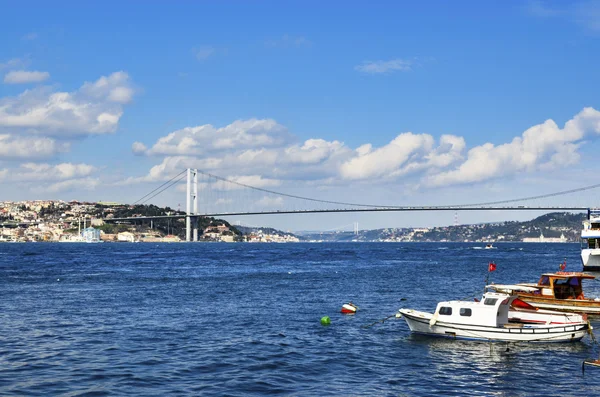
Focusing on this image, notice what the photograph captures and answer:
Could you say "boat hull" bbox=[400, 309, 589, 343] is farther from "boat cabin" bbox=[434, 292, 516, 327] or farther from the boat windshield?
the boat windshield

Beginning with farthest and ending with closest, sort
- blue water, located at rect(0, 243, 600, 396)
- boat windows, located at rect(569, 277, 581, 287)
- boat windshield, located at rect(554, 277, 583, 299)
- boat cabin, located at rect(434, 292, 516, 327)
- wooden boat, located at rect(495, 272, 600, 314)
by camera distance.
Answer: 1. boat windows, located at rect(569, 277, 581, 287)
2. boat windshield, located at rect(554, 277, 583, 299)
3. wooden boat, located at rect(495, 272, 600, 314)
4. boat cabin, located at rect(434, 292, 516, 327)
5. blue water, located at rect(0, 243, 600, 396)

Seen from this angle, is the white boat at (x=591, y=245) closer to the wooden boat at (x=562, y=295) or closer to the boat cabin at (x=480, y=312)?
the wooden boat at (x=562, y=295)

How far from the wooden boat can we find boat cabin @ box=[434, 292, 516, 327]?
999 centimetres

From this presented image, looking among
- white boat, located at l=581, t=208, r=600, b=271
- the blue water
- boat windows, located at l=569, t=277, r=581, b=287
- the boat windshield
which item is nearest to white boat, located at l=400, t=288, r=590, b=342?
the blue water

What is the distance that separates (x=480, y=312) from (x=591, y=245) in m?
58.8

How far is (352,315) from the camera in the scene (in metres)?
41.1

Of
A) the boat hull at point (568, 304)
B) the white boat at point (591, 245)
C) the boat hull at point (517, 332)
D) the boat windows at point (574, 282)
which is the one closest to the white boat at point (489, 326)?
the boat hull at point (517, 332)

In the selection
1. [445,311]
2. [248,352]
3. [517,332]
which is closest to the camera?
[248,352]

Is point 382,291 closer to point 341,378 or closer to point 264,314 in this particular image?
point 264,314

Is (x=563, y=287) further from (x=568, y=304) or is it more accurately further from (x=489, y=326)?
(x=489, y=326)

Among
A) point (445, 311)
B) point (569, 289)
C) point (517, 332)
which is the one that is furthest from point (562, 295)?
point (445, 311)

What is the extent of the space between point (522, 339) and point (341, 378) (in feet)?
38.0

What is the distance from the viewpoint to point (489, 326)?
104 ft

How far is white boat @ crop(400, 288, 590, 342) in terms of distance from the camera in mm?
31531
